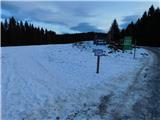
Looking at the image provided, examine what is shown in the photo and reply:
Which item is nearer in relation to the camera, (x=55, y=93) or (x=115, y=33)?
(x=55, y=93)

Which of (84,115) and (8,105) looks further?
(8,105)

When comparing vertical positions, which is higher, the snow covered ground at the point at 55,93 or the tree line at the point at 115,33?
the tree line at the point at 115,33

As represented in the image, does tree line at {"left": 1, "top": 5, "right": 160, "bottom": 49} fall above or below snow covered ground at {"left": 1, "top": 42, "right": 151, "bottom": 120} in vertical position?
above

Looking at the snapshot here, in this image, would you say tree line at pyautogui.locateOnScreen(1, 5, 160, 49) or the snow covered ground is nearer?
the snow covered ground

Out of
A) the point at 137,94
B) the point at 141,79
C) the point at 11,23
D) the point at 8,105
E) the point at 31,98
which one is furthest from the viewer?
the point at 11,23

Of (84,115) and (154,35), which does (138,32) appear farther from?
(84,115)

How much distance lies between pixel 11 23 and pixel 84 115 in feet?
275

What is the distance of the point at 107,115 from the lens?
6641mm

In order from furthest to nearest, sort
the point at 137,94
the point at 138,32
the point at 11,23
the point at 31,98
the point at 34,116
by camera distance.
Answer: the point at 11,23 < the point at 138,32 < the point at 137,94 < the point at 31,98 < the point at 34,116

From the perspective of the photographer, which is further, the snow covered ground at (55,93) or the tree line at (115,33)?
the tree line at (115,33)

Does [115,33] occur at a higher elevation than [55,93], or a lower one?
higher

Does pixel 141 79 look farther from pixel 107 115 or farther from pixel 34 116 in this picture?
pixel 34 116

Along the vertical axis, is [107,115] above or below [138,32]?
below

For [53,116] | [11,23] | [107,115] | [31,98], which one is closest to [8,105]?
[31,98]
